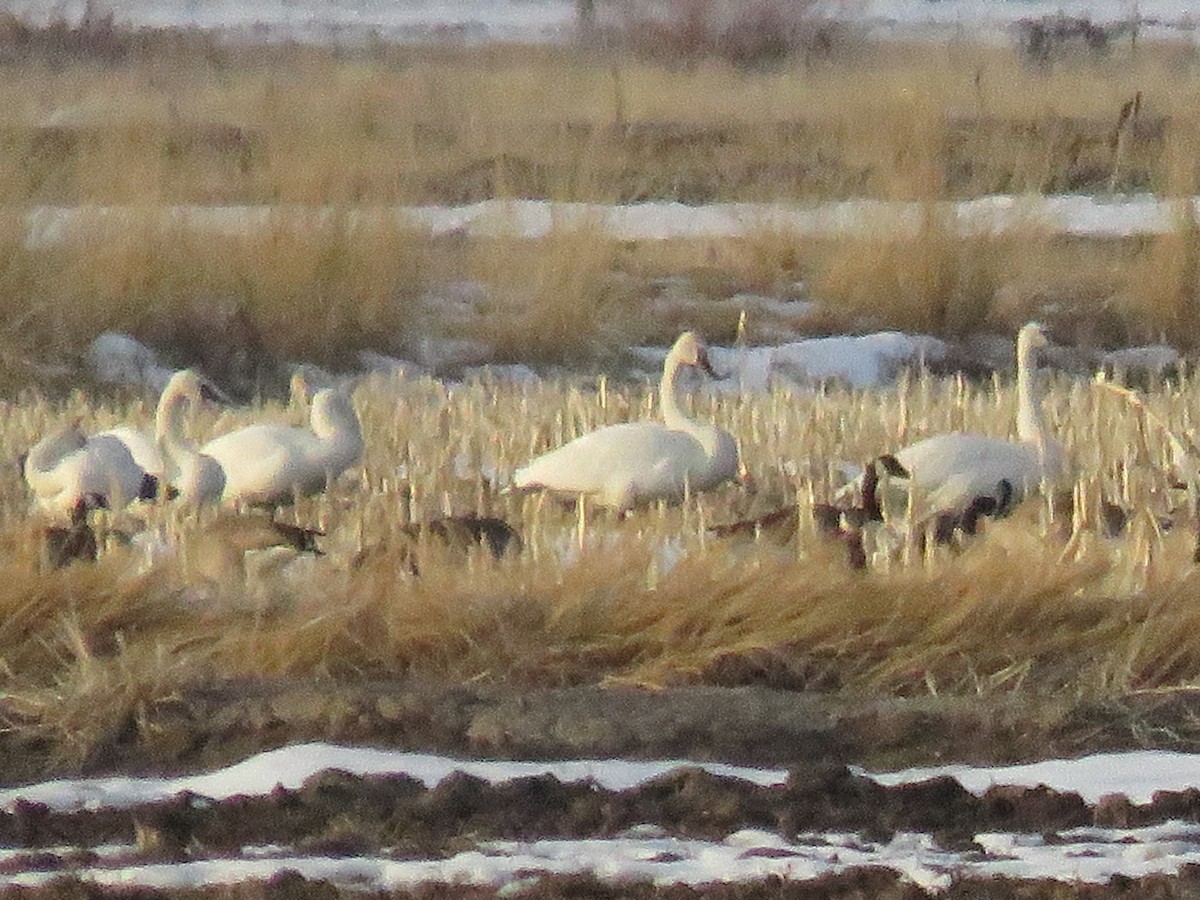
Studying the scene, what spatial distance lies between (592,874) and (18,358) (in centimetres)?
642

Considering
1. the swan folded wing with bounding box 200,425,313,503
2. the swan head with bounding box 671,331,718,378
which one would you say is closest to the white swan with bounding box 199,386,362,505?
the swan folded wing with bounding box 200,425,313,503

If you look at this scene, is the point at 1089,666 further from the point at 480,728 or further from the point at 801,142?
the point at 801,142

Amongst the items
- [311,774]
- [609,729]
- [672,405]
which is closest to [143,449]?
[672,405]

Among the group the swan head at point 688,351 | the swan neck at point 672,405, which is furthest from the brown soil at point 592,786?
the swan head at point 688,351

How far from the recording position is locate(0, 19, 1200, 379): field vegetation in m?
10.6

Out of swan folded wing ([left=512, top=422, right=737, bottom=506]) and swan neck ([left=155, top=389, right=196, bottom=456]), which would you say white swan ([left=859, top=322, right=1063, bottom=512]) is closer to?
swan folded wing ([left=512, top=422, right=737, bottom=506])

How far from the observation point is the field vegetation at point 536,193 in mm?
10602

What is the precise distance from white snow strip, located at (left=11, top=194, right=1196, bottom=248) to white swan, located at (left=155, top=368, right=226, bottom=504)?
315 centimetres

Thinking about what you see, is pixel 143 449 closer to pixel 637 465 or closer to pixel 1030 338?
pixel 637 465

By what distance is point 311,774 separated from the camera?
13.8 ft

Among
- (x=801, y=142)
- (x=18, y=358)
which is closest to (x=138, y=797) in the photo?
(x=18, y=358)

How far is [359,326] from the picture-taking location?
10758mm

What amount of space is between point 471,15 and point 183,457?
91.2 ft

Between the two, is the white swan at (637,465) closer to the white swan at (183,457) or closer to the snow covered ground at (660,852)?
the white swan at (183,457)
